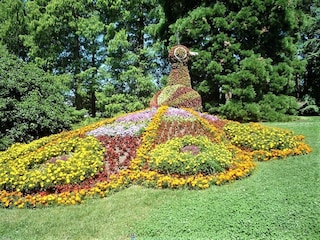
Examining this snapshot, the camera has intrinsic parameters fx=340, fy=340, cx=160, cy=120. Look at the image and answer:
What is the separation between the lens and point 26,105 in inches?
368

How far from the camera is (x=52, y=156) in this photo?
6.21 m

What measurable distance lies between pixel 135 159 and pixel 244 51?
8.15 m

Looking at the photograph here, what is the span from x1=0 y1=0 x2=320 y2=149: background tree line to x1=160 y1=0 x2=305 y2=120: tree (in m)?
0.04

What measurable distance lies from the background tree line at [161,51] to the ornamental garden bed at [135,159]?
348 centimetres

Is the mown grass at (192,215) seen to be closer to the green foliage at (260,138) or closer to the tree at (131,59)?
the green foliage at (260,138)

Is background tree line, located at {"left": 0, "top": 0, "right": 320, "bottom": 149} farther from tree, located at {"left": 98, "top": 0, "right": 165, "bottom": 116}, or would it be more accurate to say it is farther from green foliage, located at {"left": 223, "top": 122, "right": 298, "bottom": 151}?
green foliage, located at {"left": 223, "top": 122, "right": 298, "bottom": 151}

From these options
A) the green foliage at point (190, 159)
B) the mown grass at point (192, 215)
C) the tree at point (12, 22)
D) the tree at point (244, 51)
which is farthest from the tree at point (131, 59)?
the mown grass at point (192, 215)

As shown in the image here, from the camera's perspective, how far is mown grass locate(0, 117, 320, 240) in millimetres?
3535

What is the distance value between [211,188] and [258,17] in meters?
9.64

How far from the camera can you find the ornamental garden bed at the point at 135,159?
16.0 feet

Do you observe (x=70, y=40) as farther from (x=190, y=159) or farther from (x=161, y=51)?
(x=190, y=159)

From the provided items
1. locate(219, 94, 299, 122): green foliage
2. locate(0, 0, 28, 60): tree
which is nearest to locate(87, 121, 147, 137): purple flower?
locate(219, 94, 299, 122): green foliage

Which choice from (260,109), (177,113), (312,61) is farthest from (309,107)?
(177,113)

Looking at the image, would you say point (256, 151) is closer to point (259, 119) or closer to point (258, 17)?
point (259, 119)
